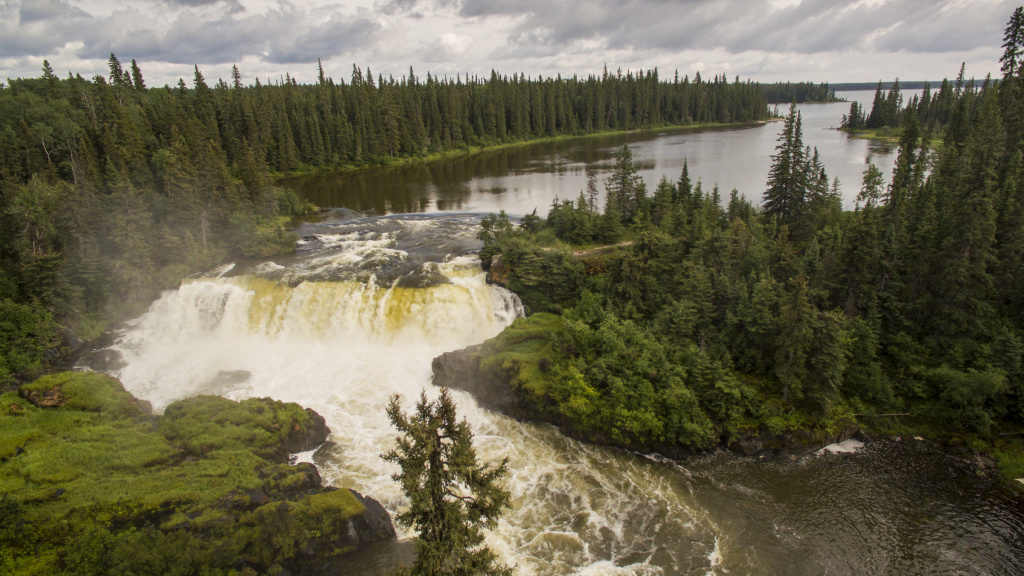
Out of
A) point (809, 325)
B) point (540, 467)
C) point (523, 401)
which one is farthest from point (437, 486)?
point (809, 325)

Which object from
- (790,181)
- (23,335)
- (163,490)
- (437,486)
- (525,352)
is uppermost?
(790,181)

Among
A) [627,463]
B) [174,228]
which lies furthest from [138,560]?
[174,228]

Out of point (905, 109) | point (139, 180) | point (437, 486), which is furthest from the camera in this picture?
point (905, 109)

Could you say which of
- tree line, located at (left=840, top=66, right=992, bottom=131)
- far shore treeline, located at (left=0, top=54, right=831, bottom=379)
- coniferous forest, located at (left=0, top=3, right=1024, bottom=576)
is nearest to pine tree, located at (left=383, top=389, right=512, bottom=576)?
coniferous forest, located at (left=0, top=3, right=1024, bottom=576)

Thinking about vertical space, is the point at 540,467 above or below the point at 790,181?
below

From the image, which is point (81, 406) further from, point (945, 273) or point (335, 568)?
point (945, 273)

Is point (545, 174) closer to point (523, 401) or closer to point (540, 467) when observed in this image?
point (523, 401)
